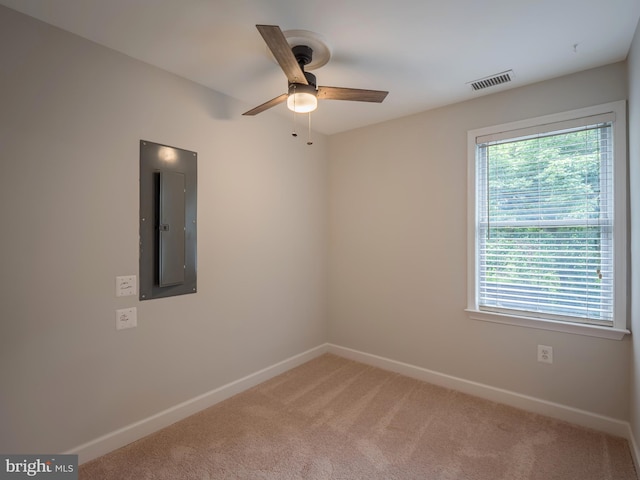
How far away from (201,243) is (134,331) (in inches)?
29.5

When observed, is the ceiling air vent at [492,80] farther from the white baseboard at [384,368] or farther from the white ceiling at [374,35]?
the white baseboard at [384,368]

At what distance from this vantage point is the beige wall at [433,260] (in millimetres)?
2250

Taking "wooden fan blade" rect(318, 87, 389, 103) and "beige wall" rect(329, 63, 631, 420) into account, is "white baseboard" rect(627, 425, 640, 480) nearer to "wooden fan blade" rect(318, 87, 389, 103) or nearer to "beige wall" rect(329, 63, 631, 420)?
"beige wall" rect(329, 63, 631, 420)

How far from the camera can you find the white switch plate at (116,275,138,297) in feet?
6.69

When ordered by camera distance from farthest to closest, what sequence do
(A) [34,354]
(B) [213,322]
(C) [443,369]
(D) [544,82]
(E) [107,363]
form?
(C) [443,369]
(B) [213,322]
(D) [544,82]
(E) [107,363]
(A) [34,354]

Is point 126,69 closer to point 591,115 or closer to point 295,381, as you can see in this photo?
point 295,381

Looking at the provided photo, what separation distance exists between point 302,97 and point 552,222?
2.01 meters

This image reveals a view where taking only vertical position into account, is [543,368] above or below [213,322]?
below

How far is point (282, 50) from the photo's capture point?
1.55 m

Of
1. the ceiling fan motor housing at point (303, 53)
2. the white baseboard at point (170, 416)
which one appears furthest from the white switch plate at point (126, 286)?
the ceiling fan motor housing at point (303, 53)

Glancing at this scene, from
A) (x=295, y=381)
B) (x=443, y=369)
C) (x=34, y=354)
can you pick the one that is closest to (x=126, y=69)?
(x=34, y=354)

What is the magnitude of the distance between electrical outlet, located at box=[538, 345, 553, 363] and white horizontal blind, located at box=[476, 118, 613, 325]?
0.76ft

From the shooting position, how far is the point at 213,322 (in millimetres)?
2576

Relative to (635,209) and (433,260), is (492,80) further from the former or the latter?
(433,260)
